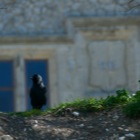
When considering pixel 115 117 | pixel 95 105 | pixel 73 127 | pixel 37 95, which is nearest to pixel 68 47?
pixel 37 95

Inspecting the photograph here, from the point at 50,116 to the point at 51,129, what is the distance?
602 millimetres

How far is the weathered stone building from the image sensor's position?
67.0 ft

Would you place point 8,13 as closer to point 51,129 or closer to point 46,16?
point 46,16

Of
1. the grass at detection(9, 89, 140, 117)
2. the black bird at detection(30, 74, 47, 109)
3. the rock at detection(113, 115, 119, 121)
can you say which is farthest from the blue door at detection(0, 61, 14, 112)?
the rock at detection(113, 115, 119, 121)

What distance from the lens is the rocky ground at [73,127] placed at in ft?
33.7

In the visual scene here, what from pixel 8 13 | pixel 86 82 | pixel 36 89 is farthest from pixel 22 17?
pixel 36 89

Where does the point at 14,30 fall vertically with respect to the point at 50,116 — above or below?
above

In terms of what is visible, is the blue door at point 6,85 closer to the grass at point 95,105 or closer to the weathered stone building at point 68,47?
the weathered stone building at point 68,47

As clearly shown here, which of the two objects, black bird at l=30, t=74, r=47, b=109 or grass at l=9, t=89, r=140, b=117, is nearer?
grass at l=9, t=89, r=140, b=117

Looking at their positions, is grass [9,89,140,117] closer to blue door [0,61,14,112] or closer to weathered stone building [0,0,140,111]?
weathered stone building [0,0,140,111]

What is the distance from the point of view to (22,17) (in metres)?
20.5

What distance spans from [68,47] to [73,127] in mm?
10095

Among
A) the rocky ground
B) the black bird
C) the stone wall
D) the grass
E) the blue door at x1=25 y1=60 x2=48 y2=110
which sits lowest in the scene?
the rocky ground

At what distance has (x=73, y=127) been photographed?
10.6m
